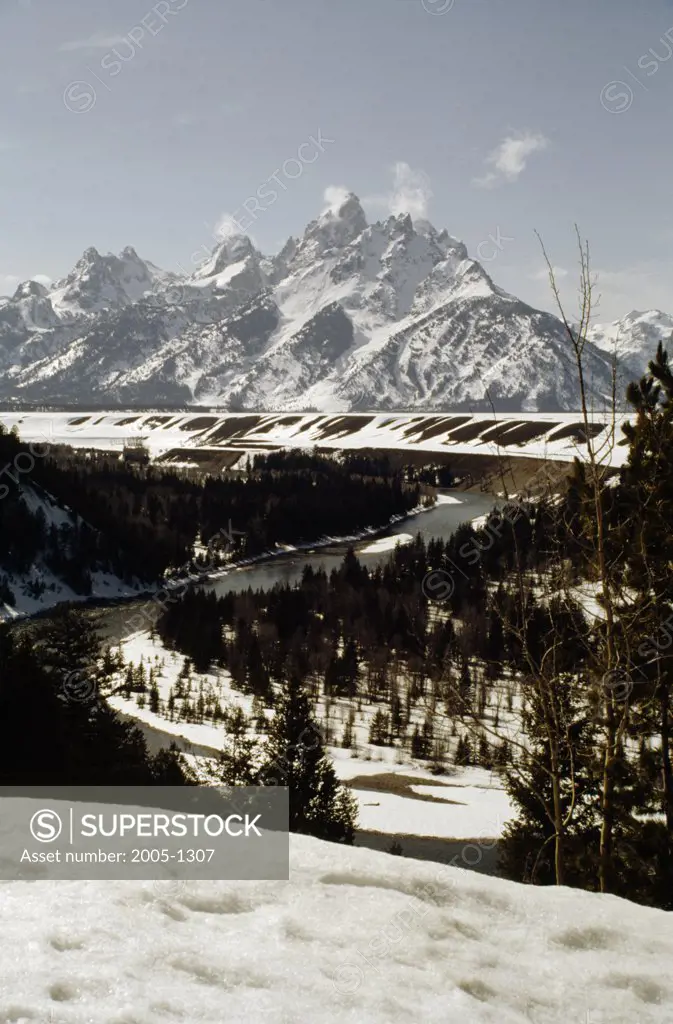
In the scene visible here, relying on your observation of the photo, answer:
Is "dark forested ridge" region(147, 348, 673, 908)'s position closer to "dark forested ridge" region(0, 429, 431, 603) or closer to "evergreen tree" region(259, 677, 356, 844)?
"evergreen tree" region(259, 677, 356, 844)

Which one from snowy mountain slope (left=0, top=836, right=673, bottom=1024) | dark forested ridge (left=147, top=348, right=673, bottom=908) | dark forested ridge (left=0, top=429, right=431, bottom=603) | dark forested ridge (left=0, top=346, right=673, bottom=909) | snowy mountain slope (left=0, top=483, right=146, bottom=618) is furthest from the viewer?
dark forested ridge (left=0, top=429, right=431, bottom=603)

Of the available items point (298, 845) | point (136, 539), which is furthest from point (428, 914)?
point (136, 539)

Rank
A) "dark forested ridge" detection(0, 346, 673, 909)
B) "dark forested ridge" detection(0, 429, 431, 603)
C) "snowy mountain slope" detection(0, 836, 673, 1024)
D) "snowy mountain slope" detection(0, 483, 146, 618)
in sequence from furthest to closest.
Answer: "dark forested ridge" detection(0, 429, 431, 603), "snowy mountain slope" detection(0, 483, 146, 618), "dark forested ridge" detection(0, 346, 673, 909), "snowy mountain slope" detection(0, 836, 673, 1024)

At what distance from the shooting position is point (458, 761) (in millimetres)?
51625

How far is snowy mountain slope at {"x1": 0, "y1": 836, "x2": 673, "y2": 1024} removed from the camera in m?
4.70

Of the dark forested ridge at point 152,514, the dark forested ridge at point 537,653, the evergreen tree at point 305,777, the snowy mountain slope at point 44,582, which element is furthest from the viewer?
the dark forested ridge at point 152,514

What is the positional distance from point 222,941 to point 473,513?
6373 inches

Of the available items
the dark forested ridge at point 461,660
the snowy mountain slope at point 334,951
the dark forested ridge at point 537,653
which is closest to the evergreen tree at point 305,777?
the dark forested ridge at point 461,660

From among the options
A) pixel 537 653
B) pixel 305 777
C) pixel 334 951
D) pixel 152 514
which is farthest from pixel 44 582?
pixel 334 951

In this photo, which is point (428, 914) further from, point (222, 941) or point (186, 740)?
point (186, 740)

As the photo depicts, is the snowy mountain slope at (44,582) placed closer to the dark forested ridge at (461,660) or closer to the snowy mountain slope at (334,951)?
the dark forested ridge at (461,660)

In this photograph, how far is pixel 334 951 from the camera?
5.53 m

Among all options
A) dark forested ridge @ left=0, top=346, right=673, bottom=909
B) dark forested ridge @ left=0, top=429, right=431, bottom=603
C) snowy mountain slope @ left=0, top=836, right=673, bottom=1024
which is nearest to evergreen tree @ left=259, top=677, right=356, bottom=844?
dark forested ridge @ left=0, top=346, right=673, bottom=909

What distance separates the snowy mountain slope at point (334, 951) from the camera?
4.70 meters
